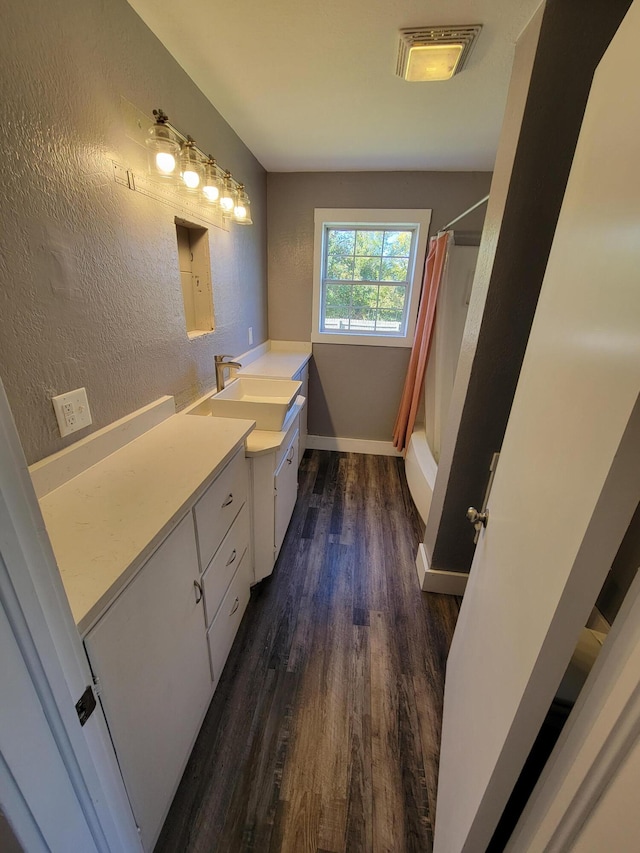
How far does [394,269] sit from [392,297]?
0.74ft

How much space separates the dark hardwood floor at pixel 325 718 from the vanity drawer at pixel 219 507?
65 cm

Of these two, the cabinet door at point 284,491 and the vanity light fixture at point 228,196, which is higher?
the vanity light fixture at point 228,196

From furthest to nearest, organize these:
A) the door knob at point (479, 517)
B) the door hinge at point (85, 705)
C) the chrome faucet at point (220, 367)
Result: 1. the chrome faucet at point (220, 367)
2. the door knob at point (479, 517)
3. the door hinge at point (85, 705)

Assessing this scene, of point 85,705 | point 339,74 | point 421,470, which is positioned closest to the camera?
point 85,705

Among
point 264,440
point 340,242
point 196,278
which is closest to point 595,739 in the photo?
point 264,440

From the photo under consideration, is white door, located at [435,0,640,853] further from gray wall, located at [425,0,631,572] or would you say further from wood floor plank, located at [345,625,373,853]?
gray wall, located at [425,0,631,572]

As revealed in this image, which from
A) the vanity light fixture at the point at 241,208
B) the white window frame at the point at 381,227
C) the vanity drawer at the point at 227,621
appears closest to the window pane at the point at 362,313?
the white window frame at the point at 381,227

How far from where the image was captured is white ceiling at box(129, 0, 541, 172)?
3.82ft

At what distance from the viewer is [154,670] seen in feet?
2.77

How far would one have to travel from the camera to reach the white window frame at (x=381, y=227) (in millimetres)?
2674

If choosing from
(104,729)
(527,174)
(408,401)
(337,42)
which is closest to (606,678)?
(104,729)

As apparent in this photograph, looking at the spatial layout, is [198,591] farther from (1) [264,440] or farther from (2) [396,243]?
(2) [396,243]

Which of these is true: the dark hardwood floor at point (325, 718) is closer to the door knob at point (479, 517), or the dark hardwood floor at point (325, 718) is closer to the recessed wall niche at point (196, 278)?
the door knob at point (479, 517)

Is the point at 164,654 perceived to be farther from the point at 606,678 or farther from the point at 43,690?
the point at 606,678
